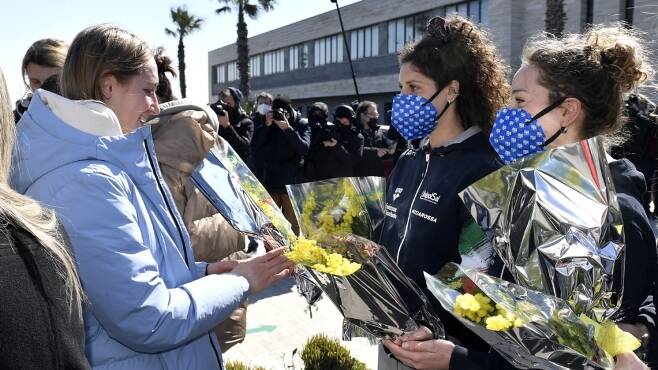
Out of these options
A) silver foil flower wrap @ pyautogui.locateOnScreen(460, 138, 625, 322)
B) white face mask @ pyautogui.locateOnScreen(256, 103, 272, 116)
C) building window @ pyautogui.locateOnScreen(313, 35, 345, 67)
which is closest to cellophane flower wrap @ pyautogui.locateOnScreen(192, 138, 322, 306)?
silver foil flower wrap @ pyautogui.locateOnScreen(460, 138, 625, 322)

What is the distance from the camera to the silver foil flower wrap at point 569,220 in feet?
4.92

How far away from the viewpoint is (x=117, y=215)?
149cm

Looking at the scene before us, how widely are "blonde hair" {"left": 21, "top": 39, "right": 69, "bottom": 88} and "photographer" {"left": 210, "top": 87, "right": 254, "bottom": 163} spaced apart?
12.9 feet

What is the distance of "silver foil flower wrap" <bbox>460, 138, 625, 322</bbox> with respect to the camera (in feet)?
4.92

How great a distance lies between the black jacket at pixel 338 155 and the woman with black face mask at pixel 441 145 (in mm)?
5071

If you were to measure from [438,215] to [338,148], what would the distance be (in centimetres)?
569

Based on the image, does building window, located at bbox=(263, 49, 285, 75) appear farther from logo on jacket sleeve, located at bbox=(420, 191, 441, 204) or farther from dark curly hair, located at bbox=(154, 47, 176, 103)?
logo on jacket sleeve, located at bbox=(420, 191, 441, 204)

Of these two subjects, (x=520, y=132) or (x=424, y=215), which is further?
(x=424, y=215)

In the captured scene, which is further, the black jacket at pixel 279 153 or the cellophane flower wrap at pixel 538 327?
the black jacket at pixel 279 153

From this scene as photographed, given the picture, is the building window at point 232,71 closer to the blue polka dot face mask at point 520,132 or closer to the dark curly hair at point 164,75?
the dark curly hair at point 164,75

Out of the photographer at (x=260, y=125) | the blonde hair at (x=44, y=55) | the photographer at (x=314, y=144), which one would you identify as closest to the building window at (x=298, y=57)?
the photographer at (x=260, y=125)

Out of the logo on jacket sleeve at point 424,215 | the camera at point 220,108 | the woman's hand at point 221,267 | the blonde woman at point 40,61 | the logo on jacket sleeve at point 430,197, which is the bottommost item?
the woman's hand at point 221,267

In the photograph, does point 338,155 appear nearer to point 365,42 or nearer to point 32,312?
point 32,312

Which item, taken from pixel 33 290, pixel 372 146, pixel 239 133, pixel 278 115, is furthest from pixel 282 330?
pixel 372 146
